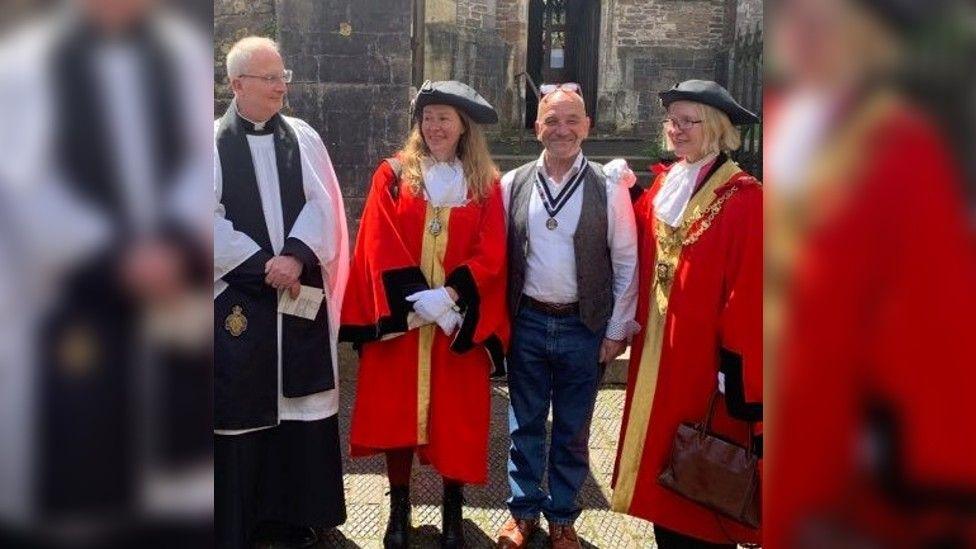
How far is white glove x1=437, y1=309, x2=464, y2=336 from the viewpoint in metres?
3.19

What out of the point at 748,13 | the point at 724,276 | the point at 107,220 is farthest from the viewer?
the point at 748,13

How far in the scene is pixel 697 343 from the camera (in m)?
2.74

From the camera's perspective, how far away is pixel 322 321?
3.22 m

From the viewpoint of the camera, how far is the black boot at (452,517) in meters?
3.39

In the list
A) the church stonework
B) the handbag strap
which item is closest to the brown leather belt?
the handbag strap

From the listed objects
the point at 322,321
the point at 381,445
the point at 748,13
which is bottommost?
the point at 381,445

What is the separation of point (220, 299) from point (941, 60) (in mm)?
2771

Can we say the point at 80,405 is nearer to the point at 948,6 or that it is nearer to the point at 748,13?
the point at 948,6

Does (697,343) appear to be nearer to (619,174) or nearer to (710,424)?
(710,424)

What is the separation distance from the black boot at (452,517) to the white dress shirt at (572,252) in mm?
897

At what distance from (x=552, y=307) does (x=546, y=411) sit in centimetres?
46

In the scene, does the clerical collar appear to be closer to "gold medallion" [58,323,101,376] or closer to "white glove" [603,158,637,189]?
"white glove" [603,158,637,189]

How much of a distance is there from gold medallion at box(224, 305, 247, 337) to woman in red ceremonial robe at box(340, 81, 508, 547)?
438mm

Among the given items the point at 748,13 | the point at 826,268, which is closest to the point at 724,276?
the point at 826,268
